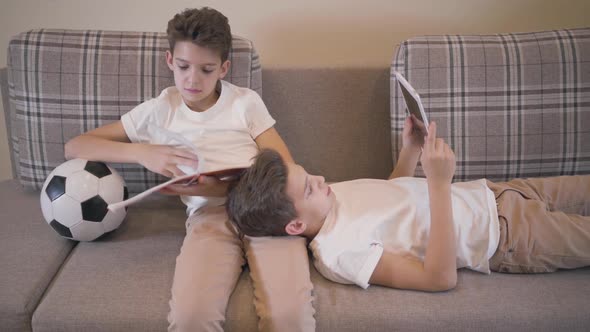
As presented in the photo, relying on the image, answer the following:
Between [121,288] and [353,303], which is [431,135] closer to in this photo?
[353,303]

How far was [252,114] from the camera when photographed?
1.75 meters

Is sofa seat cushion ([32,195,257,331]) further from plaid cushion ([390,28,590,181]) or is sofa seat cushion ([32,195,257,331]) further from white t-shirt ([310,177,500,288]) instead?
plaid cushion ([390,28,590,181])

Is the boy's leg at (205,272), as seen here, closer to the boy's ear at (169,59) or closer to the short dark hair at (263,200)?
the short dark hair at (263,200)

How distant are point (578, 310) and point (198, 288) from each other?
3.27 feet

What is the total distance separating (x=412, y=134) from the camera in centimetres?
165

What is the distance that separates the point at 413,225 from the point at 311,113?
2.35 ft

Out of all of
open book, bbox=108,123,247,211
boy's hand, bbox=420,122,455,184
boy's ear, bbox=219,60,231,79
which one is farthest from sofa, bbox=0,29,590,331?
boy's hand, bbox=420,122,455,184

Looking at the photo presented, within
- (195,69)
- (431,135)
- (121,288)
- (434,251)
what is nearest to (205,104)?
(195,69)

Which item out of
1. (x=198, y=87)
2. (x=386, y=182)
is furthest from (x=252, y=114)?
(x=386, y=182)

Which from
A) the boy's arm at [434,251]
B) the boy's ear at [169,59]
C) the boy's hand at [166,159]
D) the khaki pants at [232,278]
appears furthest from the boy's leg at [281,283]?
the boy's ear at [169,59]

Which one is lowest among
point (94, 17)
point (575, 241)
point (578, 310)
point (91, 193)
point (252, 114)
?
point (578, 310)

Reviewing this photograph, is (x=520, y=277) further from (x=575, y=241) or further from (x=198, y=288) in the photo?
(x=198, y=288)

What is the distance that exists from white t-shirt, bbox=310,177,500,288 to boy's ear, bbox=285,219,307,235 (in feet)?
0.18

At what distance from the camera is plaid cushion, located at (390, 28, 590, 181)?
1821 millimetres
